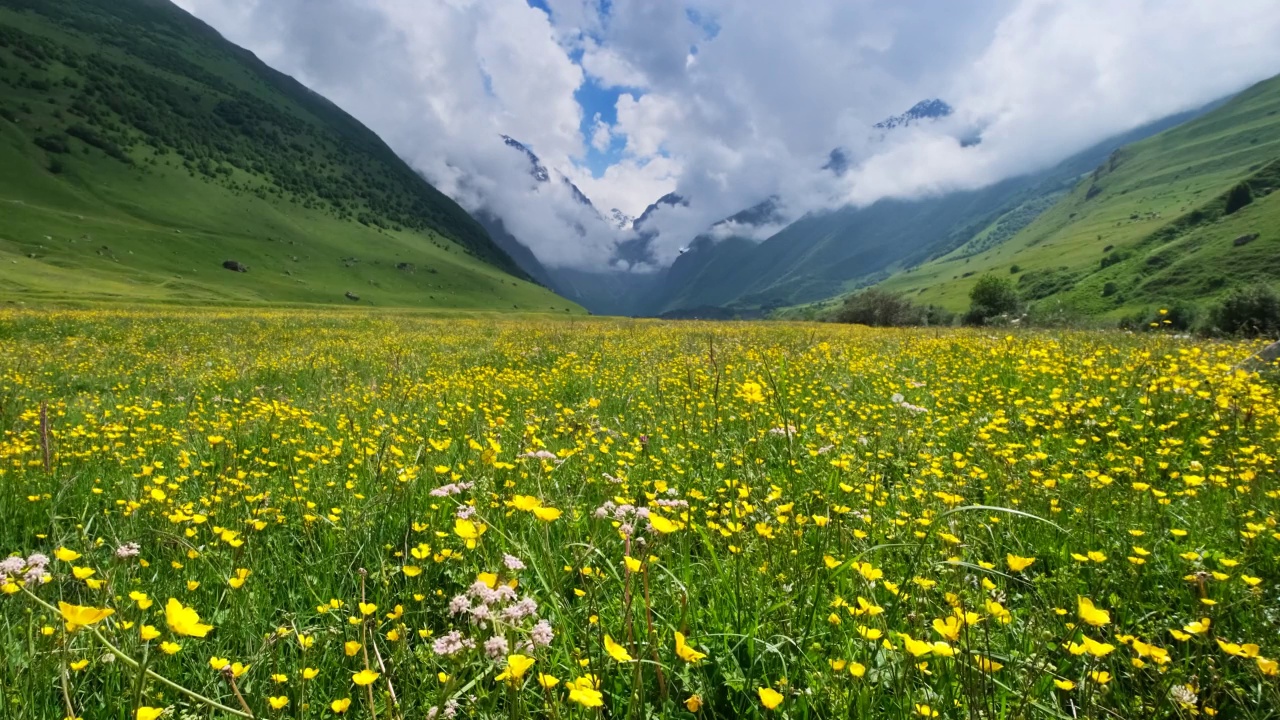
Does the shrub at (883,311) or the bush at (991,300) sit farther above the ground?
the shrub at (883,311)

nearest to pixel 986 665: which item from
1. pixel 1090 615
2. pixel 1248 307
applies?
pixel 1090 615

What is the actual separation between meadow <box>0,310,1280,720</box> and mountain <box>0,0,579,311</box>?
210ft

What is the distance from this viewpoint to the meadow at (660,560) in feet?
6.57

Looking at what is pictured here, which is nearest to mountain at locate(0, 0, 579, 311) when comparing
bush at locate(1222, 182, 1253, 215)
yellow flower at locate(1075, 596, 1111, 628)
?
yellow flower at locate(1075, 596, 1111, 628)

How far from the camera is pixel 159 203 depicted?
4759 inches

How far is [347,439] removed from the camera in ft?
18.3

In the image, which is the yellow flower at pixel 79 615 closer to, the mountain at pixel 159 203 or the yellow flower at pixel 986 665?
the yellow flower at pixel 986 665

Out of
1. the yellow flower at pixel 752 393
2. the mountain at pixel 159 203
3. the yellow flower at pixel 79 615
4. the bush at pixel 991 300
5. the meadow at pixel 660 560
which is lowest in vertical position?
the bush at pixel 991 300

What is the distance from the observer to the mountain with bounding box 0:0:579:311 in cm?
8406

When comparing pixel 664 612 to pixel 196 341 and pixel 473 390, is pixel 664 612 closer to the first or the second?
pixel 473 390

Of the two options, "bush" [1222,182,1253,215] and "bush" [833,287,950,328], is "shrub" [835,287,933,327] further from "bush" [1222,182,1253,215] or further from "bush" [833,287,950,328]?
"bush" [1222,182,1253,215]

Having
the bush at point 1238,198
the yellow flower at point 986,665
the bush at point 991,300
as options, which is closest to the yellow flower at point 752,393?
the yellow flower at point 986,665

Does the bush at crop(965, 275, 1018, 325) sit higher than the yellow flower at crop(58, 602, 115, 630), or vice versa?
the yellow flower at crop(58, 602, 115, 630)

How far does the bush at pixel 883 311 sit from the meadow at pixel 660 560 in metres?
51.9
